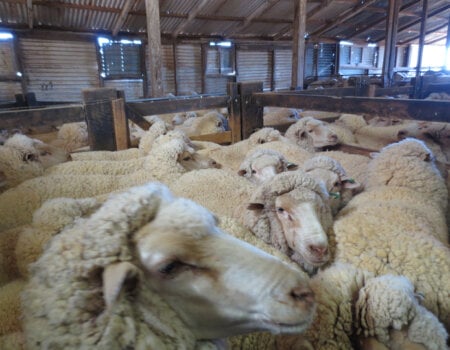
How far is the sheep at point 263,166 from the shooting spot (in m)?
2.82

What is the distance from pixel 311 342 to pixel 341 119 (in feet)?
16.6

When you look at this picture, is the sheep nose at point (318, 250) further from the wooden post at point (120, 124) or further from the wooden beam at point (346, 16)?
the wooden beam at point (346, 16)

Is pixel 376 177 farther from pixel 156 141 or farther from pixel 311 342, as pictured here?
pixel 156 141

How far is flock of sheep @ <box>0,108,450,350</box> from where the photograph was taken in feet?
2.93

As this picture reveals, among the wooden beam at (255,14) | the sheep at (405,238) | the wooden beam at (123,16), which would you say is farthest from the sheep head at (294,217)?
the wooden beam at (255,14)

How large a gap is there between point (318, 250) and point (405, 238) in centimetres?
54

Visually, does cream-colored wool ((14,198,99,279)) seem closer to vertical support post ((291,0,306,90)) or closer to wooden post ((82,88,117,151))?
wooden post ((82,88,117,151))

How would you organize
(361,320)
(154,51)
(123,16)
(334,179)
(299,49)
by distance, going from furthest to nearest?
1. (123,16)
2. (299,49)
3. (154,51)
4. (334,179)
5. (361,320)

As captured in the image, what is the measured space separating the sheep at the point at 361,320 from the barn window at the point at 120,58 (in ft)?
35.4

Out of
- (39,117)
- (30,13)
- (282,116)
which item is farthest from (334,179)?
(30,13)

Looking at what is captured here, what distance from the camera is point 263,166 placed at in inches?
113

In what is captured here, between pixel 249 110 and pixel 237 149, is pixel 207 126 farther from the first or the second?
pixel 237 149

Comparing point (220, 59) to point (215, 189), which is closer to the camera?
point (215, 189)

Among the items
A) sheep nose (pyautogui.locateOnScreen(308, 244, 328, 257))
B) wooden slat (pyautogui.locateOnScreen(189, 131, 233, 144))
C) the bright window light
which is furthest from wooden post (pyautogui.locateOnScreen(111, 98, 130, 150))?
the bright window light
